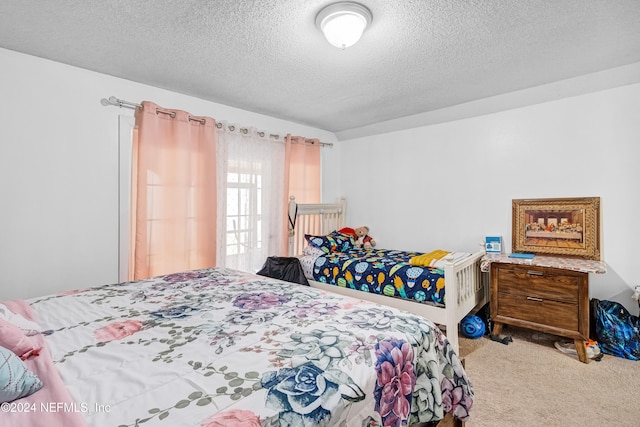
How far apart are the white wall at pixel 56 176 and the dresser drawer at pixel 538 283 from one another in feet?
11.3

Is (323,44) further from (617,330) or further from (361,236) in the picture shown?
(617,330)

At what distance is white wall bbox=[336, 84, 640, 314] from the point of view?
2600 millimetres

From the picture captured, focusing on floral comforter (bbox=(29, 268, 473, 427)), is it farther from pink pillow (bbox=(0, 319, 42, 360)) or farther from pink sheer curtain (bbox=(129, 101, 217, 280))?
pink sheer curtain (bbox=(129, 101, 217, 280))

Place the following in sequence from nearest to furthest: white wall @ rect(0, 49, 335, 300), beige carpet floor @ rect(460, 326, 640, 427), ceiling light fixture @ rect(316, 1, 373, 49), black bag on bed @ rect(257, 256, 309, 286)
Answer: ceiling light fixture @ rect(316, 1, 373, 49) → beige carpet floor @ rect(460, 326, 640, 427) → white wall @ rect(0, 49, 335, 300) → black bag on bed @ rect(257, 256, 309, 286)

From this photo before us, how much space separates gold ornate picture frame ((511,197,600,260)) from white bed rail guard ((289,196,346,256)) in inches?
85.6

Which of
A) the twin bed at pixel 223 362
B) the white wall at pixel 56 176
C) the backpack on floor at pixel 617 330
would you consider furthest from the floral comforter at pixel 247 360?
the backpack on floor at pixel 617 330

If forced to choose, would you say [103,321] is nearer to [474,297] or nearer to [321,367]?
[321,367]

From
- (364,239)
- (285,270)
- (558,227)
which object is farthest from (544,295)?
(285,270)

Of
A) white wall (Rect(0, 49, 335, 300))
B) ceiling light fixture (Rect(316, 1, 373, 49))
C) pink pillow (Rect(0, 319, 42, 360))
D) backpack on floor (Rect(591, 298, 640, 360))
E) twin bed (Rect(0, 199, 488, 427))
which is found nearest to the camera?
twin bed (Rect(0, 199, 488, 427))

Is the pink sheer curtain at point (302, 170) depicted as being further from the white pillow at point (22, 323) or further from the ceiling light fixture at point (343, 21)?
the white pillow at point (22, 323)

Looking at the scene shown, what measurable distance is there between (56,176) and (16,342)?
1.86 metres

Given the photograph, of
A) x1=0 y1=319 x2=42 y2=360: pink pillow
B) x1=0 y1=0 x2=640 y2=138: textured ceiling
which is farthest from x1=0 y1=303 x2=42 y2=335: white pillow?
x1=0 y1=0 x2=640 y2=138: textured ceiling

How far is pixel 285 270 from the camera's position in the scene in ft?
10.6

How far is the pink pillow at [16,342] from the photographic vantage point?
94cm
